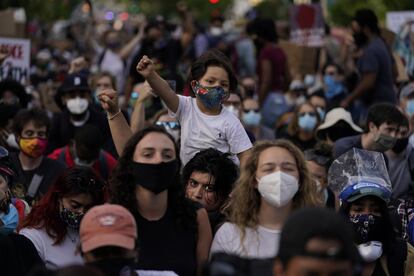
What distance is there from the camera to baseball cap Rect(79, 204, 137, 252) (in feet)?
17.2

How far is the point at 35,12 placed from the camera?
29031 mm

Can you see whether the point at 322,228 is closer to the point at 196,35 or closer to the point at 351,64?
the point at 351,64

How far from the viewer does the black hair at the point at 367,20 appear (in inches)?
507

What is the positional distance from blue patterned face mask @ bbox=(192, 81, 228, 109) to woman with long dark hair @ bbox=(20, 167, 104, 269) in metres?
1.18

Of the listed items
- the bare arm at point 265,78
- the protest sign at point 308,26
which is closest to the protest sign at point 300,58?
the protest sign at point 308,26

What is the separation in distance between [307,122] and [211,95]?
428cm

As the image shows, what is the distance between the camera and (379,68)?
508 inches

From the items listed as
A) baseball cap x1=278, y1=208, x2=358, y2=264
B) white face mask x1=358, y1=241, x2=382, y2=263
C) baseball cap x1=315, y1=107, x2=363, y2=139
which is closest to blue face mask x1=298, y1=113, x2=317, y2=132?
baseball cap x1=315, y1=107, x2=363, y2=139

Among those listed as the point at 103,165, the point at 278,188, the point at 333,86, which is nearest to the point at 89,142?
the point at 103,165

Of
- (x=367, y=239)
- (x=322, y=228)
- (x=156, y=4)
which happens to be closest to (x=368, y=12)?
(x=367, y=239)

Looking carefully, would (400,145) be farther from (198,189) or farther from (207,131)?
(198,189)

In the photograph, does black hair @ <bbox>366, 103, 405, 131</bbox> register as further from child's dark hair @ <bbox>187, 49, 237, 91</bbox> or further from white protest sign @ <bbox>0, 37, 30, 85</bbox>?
white protest sign @ <bbox>0, 37, 30, 85</bbox>

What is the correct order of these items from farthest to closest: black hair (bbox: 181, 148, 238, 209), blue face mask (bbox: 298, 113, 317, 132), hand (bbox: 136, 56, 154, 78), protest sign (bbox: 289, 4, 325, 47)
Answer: protest sign (bbox: 289, 4, 325, 47)
blue face mask (bbox: 298, 113, 317, 132)
black hair (bbox: 181, 148, 238, 209)
hand (bbox: 136, 56, 154, 78)

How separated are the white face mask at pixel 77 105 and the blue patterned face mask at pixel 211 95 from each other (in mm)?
3791
